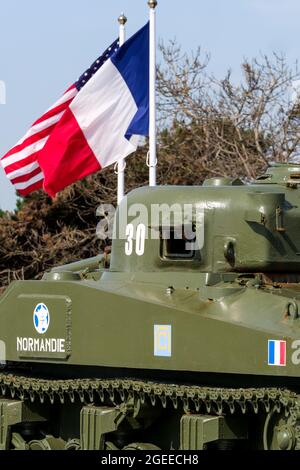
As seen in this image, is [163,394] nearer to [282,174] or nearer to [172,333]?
[172,333]

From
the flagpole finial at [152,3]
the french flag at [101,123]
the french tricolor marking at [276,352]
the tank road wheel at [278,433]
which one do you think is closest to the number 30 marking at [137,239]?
the tank road wheel at [278,433]

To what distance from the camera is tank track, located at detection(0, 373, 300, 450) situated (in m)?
11.9

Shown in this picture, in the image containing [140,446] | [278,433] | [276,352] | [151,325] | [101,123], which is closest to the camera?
[276,352]

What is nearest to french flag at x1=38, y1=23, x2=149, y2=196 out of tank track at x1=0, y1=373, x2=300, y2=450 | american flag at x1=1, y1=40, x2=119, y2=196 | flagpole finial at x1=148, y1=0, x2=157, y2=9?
american flag at x1=1, y1=40, x2=119, y2=196

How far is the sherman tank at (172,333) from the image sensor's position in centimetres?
1219

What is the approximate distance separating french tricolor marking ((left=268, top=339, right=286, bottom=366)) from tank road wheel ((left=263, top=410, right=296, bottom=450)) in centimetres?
59

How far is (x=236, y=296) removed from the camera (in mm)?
12742

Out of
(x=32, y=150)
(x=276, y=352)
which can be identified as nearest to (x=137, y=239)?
(x=276, y=352)

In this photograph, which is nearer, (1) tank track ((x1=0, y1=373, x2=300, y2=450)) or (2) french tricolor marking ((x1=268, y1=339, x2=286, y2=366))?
(2) french tricolor marking ((x1=268, y1=339, x2=286, y2=366))

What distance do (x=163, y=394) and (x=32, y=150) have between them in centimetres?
884

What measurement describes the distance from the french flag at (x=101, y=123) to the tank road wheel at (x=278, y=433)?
348 inches

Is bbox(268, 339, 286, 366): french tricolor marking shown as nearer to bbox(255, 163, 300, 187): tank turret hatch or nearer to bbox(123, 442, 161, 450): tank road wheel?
bbox(123, 442, 161, 450): tank road wheel

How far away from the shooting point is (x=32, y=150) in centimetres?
2089
